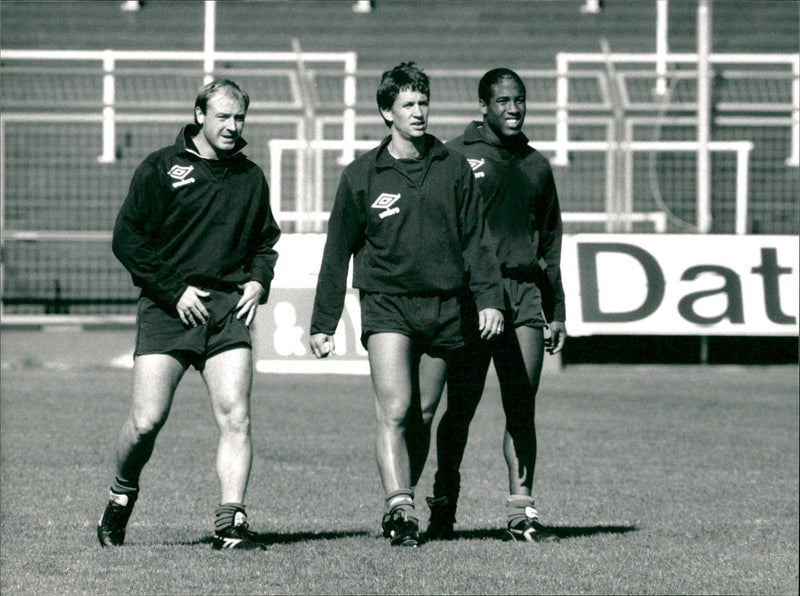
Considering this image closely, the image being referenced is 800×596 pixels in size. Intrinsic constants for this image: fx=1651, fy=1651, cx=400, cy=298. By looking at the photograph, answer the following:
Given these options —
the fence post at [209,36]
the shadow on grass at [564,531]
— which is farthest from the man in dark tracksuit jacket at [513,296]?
the fence post at [209,36]

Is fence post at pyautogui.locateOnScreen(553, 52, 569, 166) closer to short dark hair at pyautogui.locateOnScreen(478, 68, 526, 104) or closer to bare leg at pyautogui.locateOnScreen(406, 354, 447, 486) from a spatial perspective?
short dark hair at pyautogui.locateOnScreen(478, 68, 526, 104)

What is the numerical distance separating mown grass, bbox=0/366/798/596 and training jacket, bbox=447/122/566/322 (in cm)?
121

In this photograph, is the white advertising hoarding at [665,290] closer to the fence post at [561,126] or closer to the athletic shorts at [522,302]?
the fence post at [561,126]

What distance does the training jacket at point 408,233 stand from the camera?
21.5ft

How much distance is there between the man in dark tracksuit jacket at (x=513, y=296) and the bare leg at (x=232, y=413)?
3.01 ft

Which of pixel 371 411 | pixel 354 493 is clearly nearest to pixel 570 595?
pixel 354 493

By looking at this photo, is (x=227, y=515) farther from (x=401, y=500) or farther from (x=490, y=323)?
(x=490, y=323)

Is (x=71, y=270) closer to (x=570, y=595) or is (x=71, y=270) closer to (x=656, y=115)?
(x=656, y=115)

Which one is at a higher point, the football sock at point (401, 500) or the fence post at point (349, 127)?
the fence post at point (349, 127)

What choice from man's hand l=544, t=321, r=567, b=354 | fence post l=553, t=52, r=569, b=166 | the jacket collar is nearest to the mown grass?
man's hand l=544, t=321, r=567, b=354

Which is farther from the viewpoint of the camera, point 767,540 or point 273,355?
point 273,355

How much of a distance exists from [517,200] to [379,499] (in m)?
2.27

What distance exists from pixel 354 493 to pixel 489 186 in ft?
8.17

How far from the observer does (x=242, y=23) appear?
23391mm
